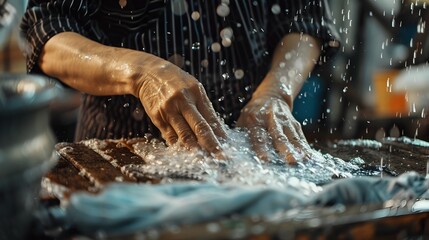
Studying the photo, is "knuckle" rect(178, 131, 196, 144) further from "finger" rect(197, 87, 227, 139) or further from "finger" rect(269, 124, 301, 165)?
"finger" rect(269, 124, 301, 165)

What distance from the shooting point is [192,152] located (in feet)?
5.86

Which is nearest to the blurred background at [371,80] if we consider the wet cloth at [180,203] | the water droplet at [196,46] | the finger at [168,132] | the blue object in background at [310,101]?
the blue object in background at [310,101]

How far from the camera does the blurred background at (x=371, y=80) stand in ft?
16.4

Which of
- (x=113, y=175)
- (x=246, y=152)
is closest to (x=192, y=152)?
(x=246, y=152)

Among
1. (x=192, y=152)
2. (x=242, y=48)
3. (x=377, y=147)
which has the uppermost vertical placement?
(x=242, y=48)

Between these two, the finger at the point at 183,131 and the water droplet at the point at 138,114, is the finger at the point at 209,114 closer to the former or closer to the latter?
the finger at the point at 183,131

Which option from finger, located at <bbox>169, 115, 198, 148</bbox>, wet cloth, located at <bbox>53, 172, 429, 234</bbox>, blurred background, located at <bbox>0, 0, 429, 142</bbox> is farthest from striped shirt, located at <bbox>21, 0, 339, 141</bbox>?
blurred background, located at <bbox>0, 0, 429, 142</bbox>

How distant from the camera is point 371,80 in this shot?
5.85 meters

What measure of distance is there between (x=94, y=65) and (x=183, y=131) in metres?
0.50

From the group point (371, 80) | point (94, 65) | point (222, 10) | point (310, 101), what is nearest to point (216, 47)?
point (222, 10)

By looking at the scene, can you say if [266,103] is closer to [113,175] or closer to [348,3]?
[113,175]

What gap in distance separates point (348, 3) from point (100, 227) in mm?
5332

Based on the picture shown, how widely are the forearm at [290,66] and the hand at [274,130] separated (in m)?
0.06

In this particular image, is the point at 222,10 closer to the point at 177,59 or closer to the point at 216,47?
the point at 216,47
